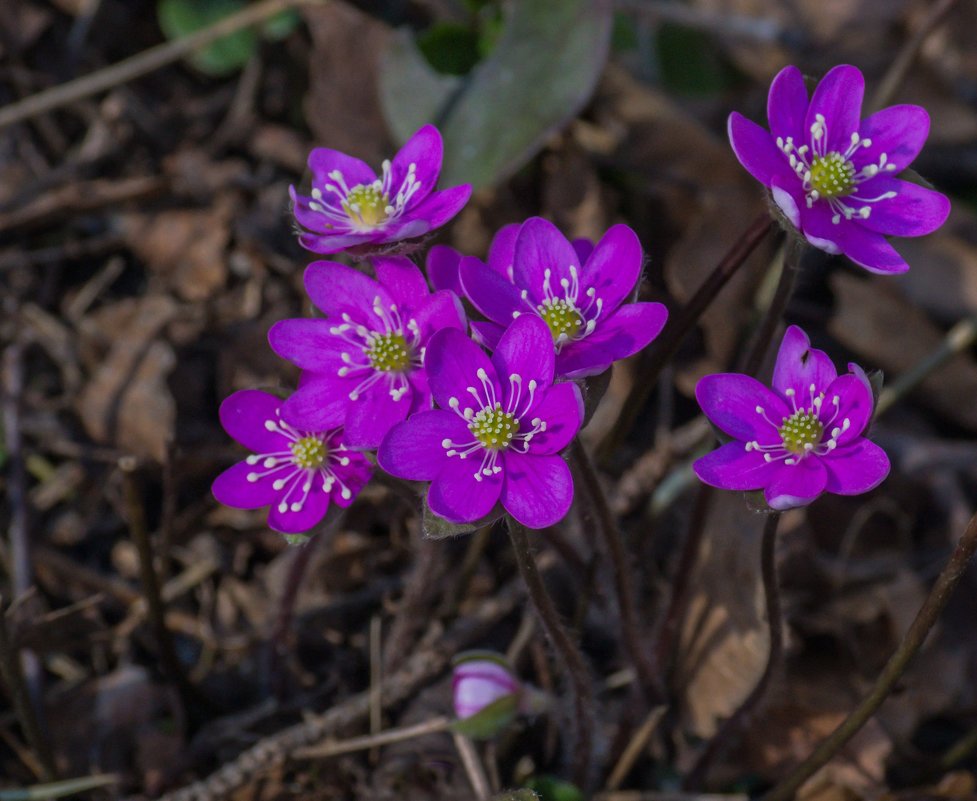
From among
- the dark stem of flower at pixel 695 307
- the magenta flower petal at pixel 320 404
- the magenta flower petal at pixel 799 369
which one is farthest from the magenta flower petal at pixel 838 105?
the magenta flower petal at pixel 320 404

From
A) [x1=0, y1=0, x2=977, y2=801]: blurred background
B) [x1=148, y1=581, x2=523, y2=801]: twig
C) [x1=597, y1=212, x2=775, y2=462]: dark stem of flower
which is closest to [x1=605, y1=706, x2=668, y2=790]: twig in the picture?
[x1=0, y1=0, x2=977, y2=801]: blurred background

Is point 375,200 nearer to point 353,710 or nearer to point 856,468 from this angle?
point 856,468

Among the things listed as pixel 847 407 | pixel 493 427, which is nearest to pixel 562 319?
pixel 493 427

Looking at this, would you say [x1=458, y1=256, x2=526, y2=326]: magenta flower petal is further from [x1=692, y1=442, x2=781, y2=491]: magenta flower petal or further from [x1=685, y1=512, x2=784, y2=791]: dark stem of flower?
[x1=685, y1=512, x2=784, y2=791]: dark stem of flower

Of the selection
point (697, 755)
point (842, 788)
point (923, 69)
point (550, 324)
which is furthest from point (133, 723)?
point (923, 69)

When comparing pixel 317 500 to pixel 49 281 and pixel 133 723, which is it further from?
pixel 49 281

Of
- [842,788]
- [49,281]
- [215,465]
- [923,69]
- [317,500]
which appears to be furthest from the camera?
[923,69]
